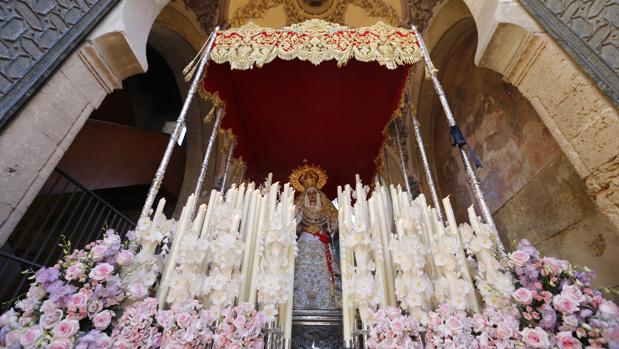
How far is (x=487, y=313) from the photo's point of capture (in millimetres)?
1711

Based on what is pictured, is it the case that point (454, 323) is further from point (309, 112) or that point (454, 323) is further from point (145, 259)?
point (309, 112)

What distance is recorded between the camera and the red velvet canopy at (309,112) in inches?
193

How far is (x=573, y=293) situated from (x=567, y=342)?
28cm

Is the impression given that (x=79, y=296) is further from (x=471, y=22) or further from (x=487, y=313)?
(x=471, y=22)

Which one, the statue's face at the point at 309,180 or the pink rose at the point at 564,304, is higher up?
the statue's face at the point at 309,180

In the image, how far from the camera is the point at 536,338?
1.50 meters

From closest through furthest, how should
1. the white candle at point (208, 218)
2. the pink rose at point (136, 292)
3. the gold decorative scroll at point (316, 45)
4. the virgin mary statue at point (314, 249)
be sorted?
the pink rose at point (136, 292)
the white candle at point (208, 218)
the virgin mary statue at point (314, 249)
the gold decorative scroll at point (316, 45)

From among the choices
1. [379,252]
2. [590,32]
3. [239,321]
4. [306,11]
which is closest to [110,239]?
[239,321]

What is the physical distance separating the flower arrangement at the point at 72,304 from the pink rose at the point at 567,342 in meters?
2.43

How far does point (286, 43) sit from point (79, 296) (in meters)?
3.20

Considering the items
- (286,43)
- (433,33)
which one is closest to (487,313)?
(286,43)

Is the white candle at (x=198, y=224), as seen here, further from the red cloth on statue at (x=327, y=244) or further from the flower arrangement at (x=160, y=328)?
the red cloth on statue at (x=327, y=244)

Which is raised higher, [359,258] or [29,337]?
[359,258]

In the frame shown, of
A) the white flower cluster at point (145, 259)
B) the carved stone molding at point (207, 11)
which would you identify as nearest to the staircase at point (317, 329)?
the white flower cluster at point (145, 259)
